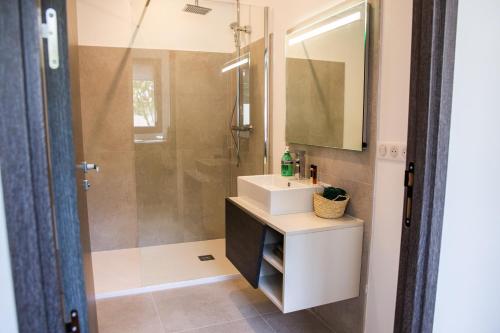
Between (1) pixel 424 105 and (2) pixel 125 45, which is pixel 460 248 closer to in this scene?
(1) pixel 424 105

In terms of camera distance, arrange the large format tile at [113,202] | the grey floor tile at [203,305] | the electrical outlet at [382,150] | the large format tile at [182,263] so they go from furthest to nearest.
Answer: the large format tile at [113,202]
the large format tile at [182,263]
the grey floor tile at [203,305]
the electrical outlet at [382,150]

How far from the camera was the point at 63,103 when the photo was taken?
32.4 inches

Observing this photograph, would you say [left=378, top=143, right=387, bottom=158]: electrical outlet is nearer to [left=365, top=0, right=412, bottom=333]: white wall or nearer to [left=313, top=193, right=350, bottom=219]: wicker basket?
[left=365, top=0, right=412, bottom=333]: white wall

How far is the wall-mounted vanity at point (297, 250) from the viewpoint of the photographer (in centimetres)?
199

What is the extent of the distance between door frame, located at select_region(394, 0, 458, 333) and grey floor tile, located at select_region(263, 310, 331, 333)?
1094 millimetres

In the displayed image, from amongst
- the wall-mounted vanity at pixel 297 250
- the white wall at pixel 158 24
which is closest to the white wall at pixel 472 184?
the wall-mounted vanity at pixel 297 250

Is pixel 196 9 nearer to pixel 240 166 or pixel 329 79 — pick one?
pixel 240 166

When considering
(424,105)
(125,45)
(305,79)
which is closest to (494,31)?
(424,105)

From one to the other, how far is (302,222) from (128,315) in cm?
144

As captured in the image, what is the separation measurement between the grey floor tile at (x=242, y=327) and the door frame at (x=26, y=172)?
67.7 inches

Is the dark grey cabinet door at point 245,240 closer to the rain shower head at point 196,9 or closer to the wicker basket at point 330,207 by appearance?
the wicker basket at point 330,207

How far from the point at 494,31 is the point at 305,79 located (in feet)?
4.24

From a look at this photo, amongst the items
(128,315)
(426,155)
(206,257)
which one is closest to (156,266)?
(206,257)

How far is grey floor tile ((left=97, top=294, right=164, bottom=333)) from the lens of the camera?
2.40 metres
